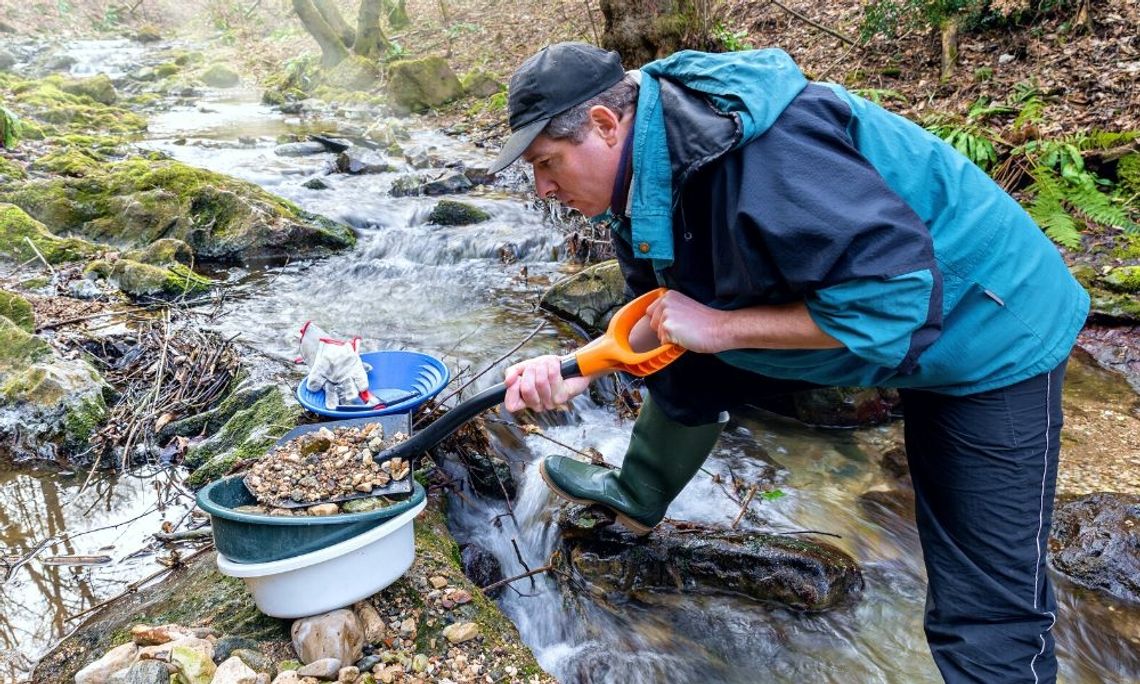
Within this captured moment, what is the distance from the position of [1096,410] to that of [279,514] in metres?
4.68

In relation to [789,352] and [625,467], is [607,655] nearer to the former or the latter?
[625,467]

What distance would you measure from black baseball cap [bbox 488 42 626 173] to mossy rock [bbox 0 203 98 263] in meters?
6.28

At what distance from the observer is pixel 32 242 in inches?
256

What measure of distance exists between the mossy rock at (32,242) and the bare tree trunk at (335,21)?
14.0 meters

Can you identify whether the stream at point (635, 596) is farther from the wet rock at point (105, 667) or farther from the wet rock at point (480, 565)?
the wet rock at point (105, 667)

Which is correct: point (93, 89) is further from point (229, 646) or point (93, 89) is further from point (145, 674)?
point (145, 674)

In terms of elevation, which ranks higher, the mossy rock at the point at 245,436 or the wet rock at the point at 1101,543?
the mossy rock at the point at 245,436

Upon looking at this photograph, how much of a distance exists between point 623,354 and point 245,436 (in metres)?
2.25

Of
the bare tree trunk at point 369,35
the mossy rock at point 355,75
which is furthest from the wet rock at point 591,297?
the bare tree trunk at point 369,35

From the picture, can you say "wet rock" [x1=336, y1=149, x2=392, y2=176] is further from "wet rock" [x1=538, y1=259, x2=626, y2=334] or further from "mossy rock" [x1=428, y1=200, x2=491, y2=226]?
"wet rock" [x1=538, y1=259, x2=626, y2=334]

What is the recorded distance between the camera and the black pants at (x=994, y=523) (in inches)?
81.5

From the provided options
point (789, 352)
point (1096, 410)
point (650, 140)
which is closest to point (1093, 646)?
point (1096, 410)

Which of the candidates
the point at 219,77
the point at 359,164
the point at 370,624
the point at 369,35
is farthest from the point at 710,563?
the point at 219,77

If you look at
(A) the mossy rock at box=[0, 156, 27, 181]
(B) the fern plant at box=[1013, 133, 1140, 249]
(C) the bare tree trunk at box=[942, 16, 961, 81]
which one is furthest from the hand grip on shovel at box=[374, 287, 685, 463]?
(A) the mossy rock at box=[0, 156, 27, 181]
